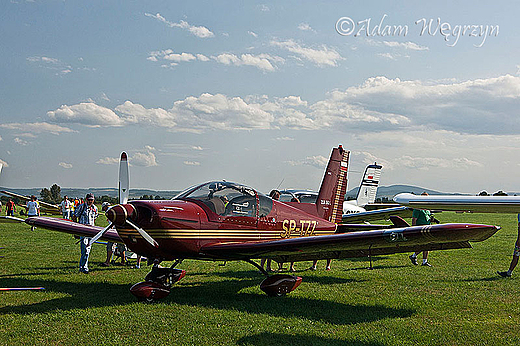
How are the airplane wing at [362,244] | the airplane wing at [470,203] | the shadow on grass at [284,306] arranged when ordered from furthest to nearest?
1. the shadow on grass at [284,306]
2. the airplane wing at [362,244]
3. the airplane wing at [470,203]

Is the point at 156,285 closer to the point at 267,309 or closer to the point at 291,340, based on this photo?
the point at 267,309

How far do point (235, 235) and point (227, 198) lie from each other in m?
0.72

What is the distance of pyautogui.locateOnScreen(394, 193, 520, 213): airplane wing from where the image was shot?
4.73 metres

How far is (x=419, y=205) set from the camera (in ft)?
16.8

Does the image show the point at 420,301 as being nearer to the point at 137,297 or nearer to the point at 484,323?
the point at 484,323

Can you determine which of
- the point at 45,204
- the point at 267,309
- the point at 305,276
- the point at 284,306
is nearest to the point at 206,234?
the point at 267,309

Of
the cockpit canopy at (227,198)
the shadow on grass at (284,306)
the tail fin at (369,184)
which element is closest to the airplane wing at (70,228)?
the shadow on grass at (284,306)

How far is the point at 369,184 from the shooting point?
27.1m

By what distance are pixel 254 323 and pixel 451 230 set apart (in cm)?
304

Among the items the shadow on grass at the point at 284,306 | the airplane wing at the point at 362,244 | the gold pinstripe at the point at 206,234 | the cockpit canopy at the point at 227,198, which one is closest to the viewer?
the airplane wing at the point at 362,244

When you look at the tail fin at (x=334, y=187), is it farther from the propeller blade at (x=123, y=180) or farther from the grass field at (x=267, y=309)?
the propeller blade at (x=123, y=180)

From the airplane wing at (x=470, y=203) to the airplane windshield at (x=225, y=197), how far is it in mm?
3787

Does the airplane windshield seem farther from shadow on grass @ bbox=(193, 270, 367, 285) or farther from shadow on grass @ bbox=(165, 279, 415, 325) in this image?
shadow on grass @ bbox=(193, 270, 367, 285)

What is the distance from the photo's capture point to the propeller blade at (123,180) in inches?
383
